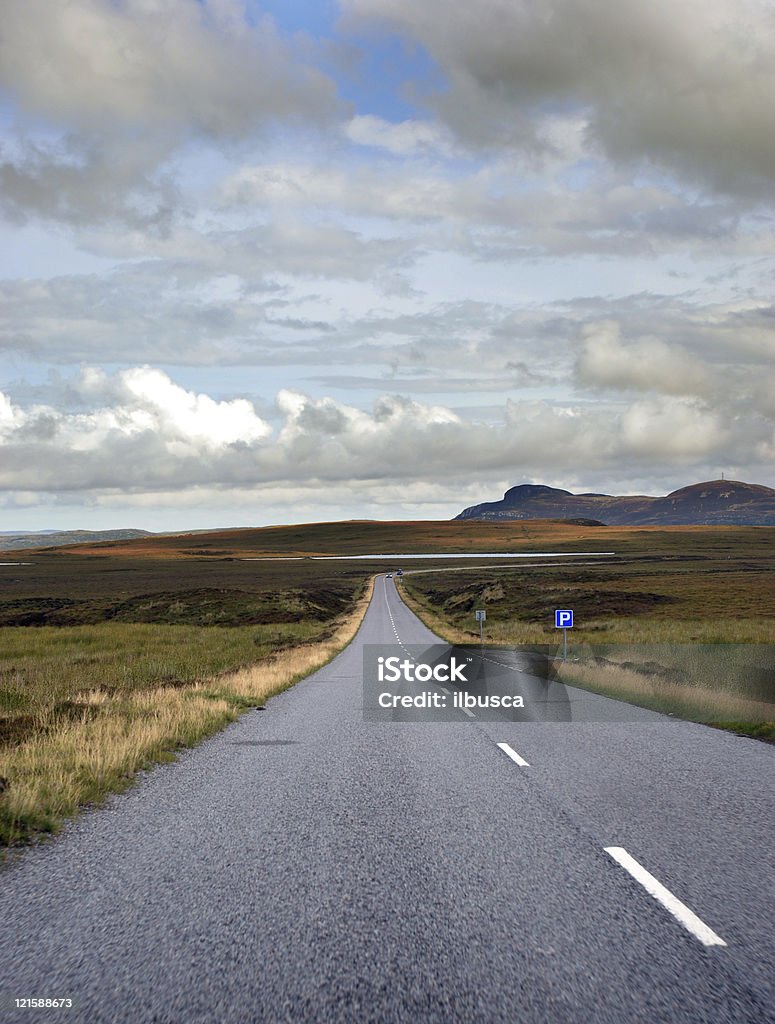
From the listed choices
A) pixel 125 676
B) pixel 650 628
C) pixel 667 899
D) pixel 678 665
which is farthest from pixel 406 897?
pixel 650 628

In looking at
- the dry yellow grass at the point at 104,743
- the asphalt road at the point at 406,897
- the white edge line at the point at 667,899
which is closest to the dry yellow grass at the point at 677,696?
the asphalt road at the point at 406,897

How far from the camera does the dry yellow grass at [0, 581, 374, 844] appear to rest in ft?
24.4

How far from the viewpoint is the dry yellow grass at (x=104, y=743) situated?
7426mm

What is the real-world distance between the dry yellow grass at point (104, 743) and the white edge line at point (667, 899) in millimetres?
4843

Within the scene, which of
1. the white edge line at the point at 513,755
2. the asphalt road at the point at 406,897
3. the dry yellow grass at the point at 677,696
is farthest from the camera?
the dry yellow grass at the point at 677,696

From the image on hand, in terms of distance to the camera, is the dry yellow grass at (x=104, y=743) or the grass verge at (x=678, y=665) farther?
the grass verge at (x=678, y=665)

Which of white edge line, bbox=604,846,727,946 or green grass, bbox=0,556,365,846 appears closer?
white edge line, bbox=604,846,727,946

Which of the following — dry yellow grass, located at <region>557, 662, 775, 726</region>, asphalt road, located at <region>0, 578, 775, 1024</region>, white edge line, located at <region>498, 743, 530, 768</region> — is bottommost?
dry yellow grass, located at <region>557, 662, 775, 726</region>

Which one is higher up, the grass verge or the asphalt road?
the asphalt road

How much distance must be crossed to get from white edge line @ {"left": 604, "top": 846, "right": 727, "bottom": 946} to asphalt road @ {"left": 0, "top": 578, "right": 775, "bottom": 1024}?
0.03 meters

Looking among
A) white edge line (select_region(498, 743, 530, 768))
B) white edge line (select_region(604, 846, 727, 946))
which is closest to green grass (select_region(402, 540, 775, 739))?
white edge line (select_region(498, 743, 530, 768))

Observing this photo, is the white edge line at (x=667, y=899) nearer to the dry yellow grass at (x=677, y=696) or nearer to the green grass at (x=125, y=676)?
the green grass at (x=125, y=676)

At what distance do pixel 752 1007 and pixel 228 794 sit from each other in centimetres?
573

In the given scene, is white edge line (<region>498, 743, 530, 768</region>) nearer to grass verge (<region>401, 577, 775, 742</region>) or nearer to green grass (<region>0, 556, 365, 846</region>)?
grass verge (<region>401, 577, 775, 742</region>)
